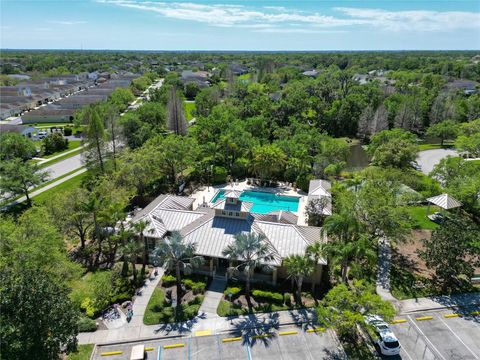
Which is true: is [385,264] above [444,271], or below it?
below

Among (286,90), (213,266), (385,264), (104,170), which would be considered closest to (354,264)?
(385,264)

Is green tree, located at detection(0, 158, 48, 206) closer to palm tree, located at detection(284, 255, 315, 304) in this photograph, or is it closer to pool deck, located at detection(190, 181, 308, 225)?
pool deck, located at detection(190, 181, 308, 225)

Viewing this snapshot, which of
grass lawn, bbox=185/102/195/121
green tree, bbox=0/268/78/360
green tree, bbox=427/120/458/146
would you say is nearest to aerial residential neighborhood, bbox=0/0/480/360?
green tree, bbox=0/268/78/360

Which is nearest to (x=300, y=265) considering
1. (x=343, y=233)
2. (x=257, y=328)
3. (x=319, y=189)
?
(x=257, y=328)

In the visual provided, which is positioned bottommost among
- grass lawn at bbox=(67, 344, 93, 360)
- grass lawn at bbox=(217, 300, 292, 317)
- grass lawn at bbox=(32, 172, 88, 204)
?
grass lawn at bbox=(67, 344, 93, 360)

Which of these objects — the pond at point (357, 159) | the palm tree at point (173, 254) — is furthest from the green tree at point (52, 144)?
the pond at point (357, 159)

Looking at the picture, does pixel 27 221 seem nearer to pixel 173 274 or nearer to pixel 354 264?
pixel 173 274
